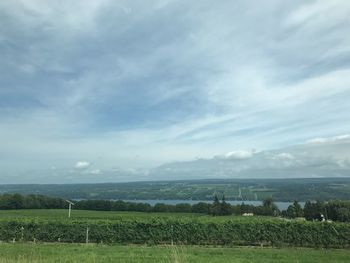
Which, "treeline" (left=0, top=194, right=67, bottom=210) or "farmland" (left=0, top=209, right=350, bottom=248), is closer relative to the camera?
"farmland" (left=0, top=209, right=350, bottom=248)

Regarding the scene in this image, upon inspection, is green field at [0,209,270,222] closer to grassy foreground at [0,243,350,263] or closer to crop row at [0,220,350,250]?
crop row at [0,220,350,250]

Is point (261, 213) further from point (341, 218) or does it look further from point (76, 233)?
point (76, 233)

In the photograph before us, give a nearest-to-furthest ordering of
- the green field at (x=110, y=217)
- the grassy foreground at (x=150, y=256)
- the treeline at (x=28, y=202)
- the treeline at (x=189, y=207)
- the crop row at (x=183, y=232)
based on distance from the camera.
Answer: the grassy foreground at (x=150, y=256)
the crop row at (x=183, y=232)
the green field at (x=110, y=217)
the treeline at (x=189, y=207)
the treeline at (x=28, y=202)

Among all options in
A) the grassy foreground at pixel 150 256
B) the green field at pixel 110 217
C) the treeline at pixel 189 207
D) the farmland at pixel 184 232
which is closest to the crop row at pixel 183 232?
the farmland at pixel 184 232

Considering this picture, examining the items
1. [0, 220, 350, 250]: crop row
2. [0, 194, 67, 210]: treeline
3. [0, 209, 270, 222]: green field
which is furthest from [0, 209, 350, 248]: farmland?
[0, 194, 67, 210]: treeline

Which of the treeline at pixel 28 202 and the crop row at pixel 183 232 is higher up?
the treeline at pixel 28 202

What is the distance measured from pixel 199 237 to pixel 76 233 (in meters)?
10.4

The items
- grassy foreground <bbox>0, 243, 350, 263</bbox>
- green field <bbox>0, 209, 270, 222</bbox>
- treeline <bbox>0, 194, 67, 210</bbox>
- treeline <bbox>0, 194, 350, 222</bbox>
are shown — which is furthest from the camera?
treeline <bbox>0, 194, 67, 210</bbox>

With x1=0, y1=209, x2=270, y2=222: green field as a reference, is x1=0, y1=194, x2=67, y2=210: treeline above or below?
above

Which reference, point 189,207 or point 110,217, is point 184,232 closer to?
point 110,217

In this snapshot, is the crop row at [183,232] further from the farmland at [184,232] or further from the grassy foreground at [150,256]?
the grassy foreground at [150,256]

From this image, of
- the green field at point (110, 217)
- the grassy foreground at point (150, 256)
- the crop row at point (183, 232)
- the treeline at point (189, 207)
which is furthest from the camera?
the treeline at point (189, 207)

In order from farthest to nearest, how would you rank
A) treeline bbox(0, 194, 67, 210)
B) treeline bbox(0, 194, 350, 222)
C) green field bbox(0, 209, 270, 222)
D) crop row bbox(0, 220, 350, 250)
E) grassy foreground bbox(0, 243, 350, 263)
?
treeline bbox(0, 194, 67, 210)
treeline bbox(0, 194, 350, 222)
green field bbox(0, 209, 270, 222)
crop row bbox(0, 220, 350, 250)
grassy foreground bbox(0, 243, 350, 263)

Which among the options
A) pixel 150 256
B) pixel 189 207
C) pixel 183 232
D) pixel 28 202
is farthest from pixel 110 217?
pixel 28 202
